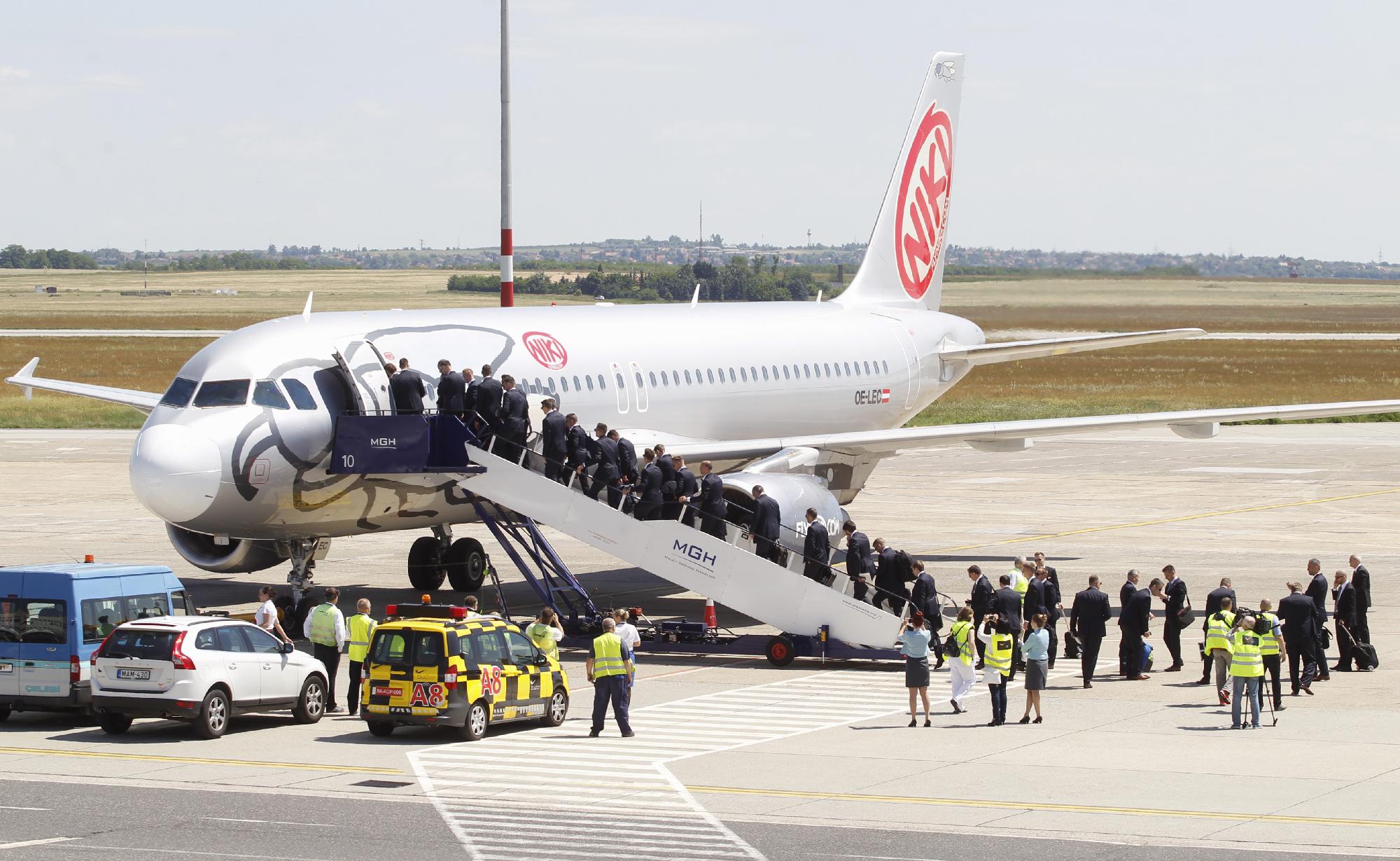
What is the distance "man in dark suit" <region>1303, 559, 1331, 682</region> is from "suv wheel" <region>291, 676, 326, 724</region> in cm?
1417

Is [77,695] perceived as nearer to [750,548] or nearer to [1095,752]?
[750,548]

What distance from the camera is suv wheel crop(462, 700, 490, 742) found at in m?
23.3

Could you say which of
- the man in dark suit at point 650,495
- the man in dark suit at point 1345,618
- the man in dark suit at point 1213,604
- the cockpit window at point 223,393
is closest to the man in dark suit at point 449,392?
the cockpit window at point 223,393

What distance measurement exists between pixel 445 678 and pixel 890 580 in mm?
8966

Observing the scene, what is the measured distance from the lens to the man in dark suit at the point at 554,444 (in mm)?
31266

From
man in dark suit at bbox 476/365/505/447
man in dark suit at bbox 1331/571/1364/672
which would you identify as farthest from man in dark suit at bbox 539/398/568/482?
man in dark suit at bbox 1331/571/1364/672

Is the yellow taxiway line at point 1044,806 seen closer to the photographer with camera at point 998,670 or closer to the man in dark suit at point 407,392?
the photographer with camera at point 998,670

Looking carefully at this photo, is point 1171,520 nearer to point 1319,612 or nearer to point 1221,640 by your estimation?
point 1319,612

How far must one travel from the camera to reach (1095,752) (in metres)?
22.4

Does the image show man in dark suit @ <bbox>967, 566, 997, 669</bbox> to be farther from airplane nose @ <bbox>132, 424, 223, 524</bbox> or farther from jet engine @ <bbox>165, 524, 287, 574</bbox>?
jet engine @ <bbox>165, 524, 287, 574</bbox>

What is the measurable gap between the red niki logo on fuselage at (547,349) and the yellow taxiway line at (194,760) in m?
13.7

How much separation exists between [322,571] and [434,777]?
19873 millimetres

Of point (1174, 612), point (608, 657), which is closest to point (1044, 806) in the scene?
point (608, 657)

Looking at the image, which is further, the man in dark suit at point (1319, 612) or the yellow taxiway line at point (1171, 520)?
the yellow taxiway line at point (1171, 520)
